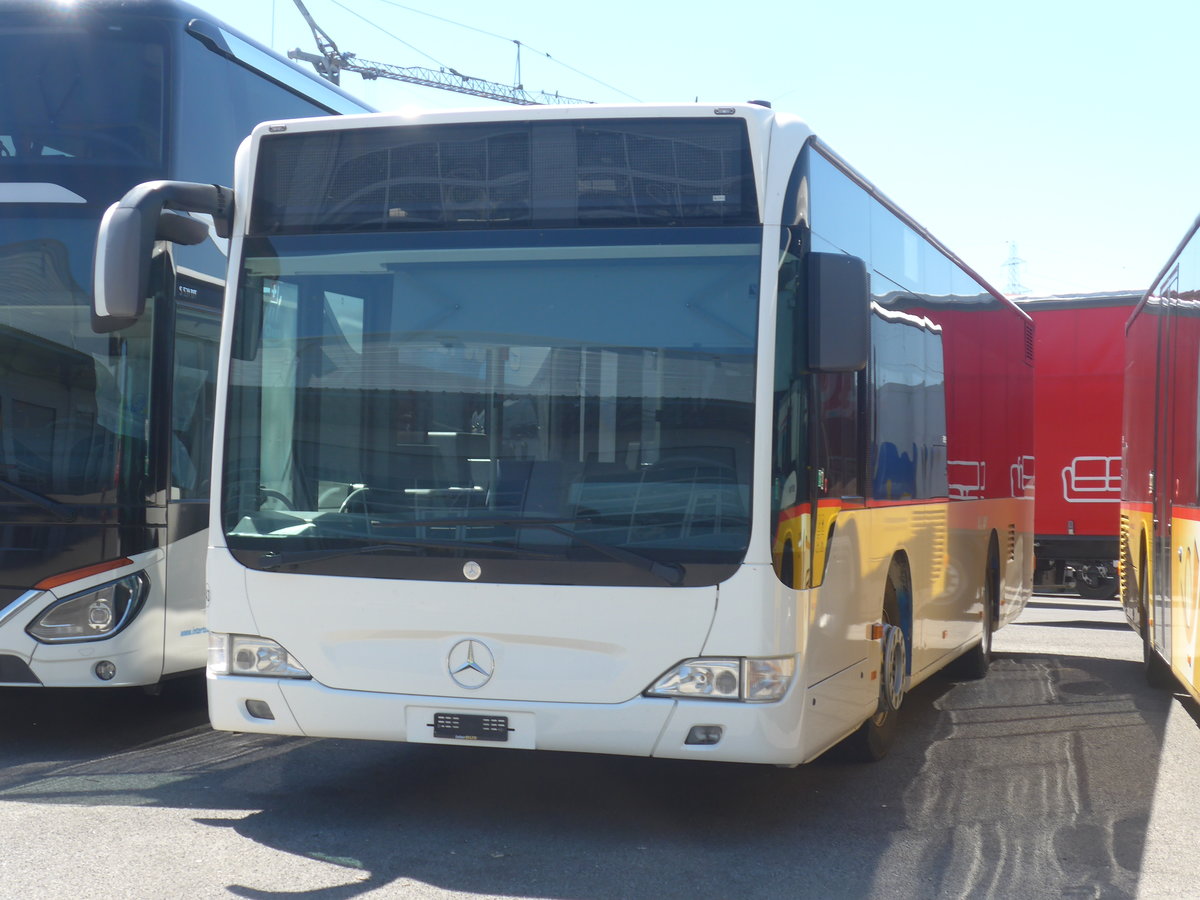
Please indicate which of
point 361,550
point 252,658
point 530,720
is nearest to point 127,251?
point 361,550

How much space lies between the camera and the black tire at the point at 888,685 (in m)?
7.61

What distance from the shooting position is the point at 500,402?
590 centimetres

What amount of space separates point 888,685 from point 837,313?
2.64 metres

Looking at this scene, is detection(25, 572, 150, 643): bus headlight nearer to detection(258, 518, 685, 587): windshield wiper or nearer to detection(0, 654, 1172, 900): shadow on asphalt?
detection(0, 654, 1172, 900): shadow on asphalt

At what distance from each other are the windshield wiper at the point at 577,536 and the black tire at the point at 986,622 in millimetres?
5980

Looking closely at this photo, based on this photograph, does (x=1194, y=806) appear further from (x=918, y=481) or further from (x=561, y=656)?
(x=561, y=656)

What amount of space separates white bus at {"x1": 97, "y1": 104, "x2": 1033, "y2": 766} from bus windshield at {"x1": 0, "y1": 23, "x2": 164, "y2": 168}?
76.5 inches

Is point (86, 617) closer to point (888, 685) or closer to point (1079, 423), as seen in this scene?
point (888, 685)

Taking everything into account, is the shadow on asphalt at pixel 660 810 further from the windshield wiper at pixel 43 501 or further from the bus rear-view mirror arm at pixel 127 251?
the bus rear-view mirror arm at pixel 127 251

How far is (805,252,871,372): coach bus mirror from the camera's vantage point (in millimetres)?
5840

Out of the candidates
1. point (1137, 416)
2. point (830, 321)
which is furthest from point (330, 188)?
point (1137, 416)

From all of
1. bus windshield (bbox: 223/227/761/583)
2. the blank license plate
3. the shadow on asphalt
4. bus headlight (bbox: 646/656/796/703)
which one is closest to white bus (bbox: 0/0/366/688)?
the shadow on asphalt

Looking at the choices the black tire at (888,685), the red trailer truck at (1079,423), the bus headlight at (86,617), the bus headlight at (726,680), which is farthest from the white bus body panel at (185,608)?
the red trailer truck at (1079,423)

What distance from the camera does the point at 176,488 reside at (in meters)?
8.02
